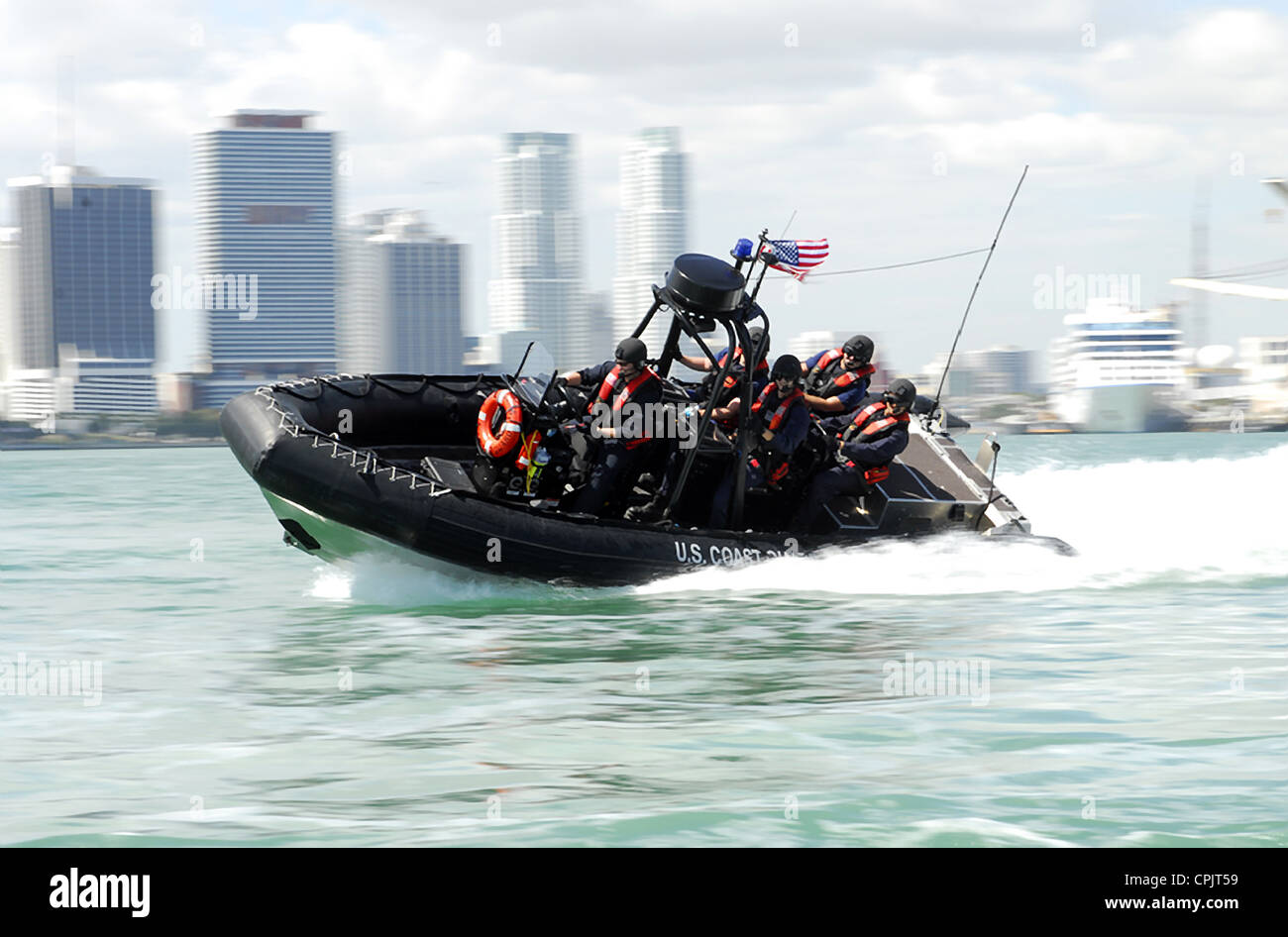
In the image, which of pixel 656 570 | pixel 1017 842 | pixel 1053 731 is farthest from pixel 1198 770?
pixel 656 570

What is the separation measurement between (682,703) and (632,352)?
9.29ft

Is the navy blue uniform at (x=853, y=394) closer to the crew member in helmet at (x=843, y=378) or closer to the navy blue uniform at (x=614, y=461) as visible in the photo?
the crew member in helmet at (x=843, y=378)

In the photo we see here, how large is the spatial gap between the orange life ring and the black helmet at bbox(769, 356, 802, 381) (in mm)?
1593

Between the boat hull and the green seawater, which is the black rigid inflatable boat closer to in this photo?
the boat hull

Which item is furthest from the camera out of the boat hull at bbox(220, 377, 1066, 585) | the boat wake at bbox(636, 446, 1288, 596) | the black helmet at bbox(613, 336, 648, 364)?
the boat wake at bbox(636, 446, 1288, 596)

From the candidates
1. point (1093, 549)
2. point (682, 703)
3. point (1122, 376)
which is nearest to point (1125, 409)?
point (1122, 376)

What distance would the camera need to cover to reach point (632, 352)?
8625 millimetres

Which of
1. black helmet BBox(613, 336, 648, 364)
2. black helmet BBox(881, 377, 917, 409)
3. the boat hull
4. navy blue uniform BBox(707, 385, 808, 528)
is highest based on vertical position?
black helmet BBox(613, 336, 648, 364)

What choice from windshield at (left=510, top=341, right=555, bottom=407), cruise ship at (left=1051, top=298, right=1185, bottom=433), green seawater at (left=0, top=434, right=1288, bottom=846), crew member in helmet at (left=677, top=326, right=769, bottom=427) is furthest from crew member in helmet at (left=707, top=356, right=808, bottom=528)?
cruise ship at (left=1051, top=298, right=1185, bottom=433)

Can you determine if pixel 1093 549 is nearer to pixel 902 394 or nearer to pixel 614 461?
pixel 902 394

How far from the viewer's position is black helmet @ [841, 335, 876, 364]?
981 cm

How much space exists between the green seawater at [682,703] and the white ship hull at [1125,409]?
2811 inches

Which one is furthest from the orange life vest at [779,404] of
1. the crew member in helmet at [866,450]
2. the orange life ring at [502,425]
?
the orange life ring at [502,425]
